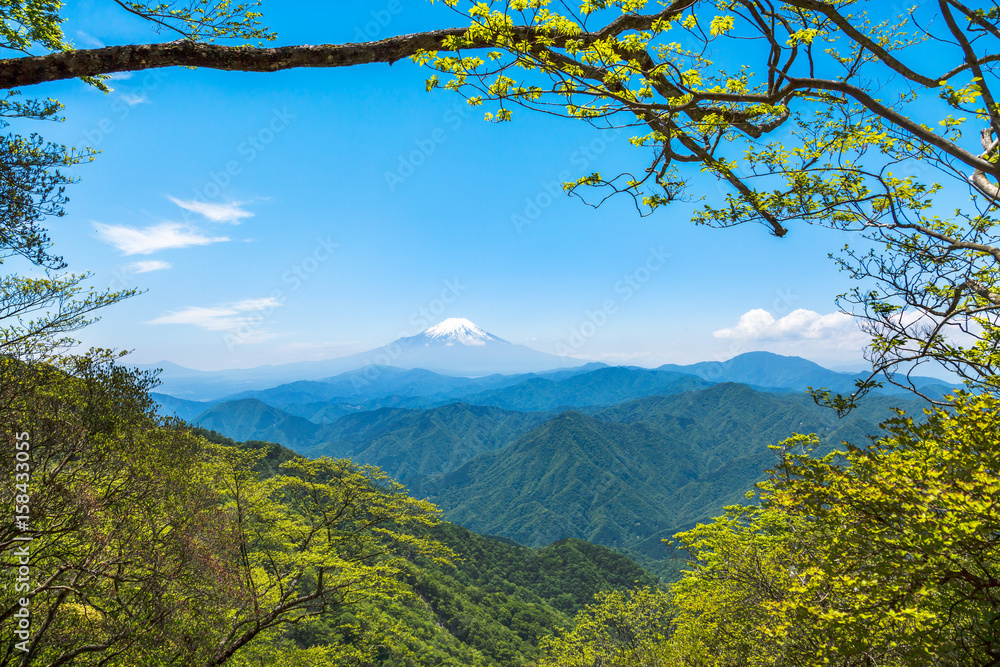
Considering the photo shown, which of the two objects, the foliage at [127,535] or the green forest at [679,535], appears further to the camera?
the foliage at [127,535]

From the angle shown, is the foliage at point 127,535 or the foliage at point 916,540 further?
the foliage at point 127,535

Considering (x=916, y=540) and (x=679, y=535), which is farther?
(x=679, y=535)

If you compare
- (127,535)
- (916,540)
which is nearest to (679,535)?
(916,540)

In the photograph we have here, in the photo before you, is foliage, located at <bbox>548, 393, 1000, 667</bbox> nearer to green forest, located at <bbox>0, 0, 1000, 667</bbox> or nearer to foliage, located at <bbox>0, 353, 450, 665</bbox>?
green forest, located at <bbox>0, 0, 1000, 667</bbox>

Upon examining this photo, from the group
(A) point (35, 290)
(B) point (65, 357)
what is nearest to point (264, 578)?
(B) point (65, 357)

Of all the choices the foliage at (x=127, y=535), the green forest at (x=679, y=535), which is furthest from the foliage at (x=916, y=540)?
the foliage at (x=127, y=535)

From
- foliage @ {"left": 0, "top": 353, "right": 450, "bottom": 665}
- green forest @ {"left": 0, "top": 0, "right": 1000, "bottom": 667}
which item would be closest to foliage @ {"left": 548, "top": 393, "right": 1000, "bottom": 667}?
green forest @ {"left": 0, "top": 0, "right": 1000, "bottom": 667}

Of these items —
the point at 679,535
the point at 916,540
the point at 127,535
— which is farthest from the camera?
the point at 679,535

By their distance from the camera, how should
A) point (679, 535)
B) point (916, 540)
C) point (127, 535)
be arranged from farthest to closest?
point (679, 535)
point (127, 535)
point (916, 540)

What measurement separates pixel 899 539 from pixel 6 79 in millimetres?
10222

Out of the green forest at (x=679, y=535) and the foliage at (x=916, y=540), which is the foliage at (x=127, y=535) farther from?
the foliage at (x=916, y=540)

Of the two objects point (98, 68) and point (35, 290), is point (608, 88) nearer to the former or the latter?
point (98, 68)

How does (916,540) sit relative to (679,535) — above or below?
above

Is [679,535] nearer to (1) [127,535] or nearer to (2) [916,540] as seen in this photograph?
(2) [916,540]
